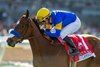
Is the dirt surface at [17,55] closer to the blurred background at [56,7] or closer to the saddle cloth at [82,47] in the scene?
the saddle cloth at [82,47]

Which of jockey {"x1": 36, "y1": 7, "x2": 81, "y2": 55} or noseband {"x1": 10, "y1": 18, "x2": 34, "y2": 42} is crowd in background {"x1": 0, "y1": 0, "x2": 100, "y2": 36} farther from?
noseband {"x1": 10, "y1": 18, "x2": 34, "y2": 42}

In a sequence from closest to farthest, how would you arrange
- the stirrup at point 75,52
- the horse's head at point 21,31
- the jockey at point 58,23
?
1. the horse's head at point 21,31
2. the jockey at point 58,23
3. the stirrup at point 75,52

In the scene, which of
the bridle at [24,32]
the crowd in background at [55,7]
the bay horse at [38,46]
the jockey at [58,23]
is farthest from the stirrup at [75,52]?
the crowd in background at [55,7]

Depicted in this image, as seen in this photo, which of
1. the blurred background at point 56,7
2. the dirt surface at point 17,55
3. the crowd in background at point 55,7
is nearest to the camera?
the dirt surface at point 17,55

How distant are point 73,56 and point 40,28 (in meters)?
0.75

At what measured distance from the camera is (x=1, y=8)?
25062 millimetres

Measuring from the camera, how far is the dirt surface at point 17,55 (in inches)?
512

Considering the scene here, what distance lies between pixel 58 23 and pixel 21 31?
636 millimetres

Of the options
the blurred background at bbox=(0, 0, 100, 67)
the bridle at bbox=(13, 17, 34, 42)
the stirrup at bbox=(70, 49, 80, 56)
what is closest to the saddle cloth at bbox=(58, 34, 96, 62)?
the stirrup at bbox=(70, 49, 80, 56)

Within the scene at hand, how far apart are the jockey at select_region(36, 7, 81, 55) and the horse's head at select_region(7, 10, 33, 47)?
0.24 m

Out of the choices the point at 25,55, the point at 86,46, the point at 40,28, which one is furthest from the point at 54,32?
the point at 25,55

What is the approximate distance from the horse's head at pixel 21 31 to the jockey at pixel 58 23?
24 centimetres

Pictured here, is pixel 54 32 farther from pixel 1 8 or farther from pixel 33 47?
pixel 1 8

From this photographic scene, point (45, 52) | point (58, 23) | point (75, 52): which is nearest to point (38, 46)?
point (45, 52)
